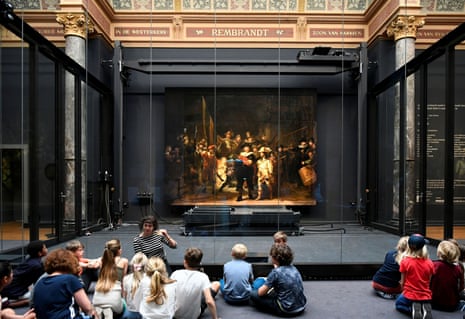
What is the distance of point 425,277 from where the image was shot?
475 cm

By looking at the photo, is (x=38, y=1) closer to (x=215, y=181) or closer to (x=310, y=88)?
(x=215, y=181)

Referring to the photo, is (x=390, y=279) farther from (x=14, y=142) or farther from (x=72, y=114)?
(x=72, y=114)

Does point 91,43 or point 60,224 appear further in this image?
point 91,43

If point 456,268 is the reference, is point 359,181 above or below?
above

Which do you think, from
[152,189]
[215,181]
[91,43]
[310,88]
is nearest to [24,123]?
[152,189]

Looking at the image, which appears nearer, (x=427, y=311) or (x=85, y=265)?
(x=427, y=311)

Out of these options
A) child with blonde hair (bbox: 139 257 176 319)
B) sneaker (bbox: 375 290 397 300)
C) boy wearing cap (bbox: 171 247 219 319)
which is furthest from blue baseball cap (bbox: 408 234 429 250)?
child with blonde hair (bbox: 139 257 176 319)

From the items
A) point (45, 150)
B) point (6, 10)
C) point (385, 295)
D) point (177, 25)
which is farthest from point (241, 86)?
point (385, 295)

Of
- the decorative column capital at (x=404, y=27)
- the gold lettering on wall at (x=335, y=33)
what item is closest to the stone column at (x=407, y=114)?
the decorative column capital at (x=404, y=27)

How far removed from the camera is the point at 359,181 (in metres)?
10.6

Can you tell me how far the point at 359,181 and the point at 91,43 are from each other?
341 inches

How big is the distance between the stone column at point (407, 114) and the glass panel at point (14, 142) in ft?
29.3

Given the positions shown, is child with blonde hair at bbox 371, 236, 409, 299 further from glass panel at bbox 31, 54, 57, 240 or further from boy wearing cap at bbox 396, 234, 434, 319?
glass panel at bbox 31, 54, 57, 240

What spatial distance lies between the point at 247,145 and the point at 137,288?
316 inches
